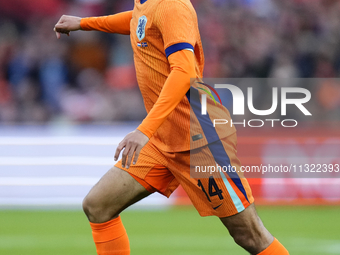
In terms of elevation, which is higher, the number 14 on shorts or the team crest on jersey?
the team crest on jersey

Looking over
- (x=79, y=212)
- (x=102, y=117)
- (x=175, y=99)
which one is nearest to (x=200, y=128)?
(x=175, y=99)

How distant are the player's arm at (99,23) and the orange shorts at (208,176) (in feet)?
3.35

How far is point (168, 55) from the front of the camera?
9.52 feet

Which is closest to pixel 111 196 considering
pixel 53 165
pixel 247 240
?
pixel 247 240

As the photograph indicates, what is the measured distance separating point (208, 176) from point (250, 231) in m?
0.40

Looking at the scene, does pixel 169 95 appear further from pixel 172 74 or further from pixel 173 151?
pixel 173 151

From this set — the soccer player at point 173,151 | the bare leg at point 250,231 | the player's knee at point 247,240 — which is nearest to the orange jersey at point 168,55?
the soccer player at point 173,151

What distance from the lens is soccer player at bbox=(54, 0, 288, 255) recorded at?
288 centimetres

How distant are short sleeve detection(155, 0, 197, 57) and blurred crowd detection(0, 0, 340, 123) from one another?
19.1 feet

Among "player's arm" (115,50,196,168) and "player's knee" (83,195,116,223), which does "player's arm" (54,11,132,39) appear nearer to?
"player's arm" (115,50,196,168)

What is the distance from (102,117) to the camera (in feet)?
29.6

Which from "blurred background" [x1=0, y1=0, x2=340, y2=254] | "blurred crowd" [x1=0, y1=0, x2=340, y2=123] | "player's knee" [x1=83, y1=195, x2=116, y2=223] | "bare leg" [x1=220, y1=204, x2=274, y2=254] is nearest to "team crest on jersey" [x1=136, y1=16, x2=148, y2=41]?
"player's knee" [x1=83, y1=195, x2=116, y2=223]

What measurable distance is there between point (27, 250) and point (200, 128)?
261 cm

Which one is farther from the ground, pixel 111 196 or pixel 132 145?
pixel 132 145
